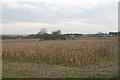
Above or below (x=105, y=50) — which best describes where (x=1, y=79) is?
below

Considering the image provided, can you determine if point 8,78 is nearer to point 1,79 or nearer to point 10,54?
point 1,79

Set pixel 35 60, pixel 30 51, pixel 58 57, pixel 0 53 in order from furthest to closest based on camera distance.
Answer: pixel 0 53, pixel 30 51, pixel 35 60, pixel 58 57

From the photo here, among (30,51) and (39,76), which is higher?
(30,51)

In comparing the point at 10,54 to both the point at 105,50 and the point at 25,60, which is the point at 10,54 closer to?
the point at 25,60

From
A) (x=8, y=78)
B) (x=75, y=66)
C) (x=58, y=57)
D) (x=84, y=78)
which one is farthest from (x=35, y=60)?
(x=84, y=78)

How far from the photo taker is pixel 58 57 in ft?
21.4

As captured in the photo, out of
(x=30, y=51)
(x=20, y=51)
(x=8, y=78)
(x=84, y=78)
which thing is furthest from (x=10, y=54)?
(x=84, y=78)

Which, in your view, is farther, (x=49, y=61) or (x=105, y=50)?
(x=105, y=50)

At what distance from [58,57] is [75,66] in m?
1.15

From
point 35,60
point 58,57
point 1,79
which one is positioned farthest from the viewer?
point 35,60

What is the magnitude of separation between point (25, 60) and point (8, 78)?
306 cm

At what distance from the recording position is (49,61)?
6.62 m

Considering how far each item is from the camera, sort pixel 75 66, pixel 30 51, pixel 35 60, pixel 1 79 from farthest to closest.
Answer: pixel 30 51 → pixel 35 60 → pixel 75 66 → pixel 1 79

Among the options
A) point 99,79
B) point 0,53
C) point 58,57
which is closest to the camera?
point 99,79
